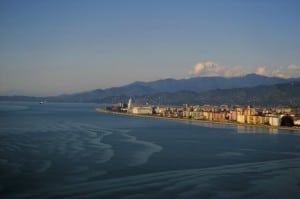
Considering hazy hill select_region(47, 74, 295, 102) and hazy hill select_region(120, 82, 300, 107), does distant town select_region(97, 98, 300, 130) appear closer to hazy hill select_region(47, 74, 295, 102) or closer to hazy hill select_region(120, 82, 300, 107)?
hazy hill select_region(120, 82, 300, 107)

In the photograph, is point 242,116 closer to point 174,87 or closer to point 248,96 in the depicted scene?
point 248,96

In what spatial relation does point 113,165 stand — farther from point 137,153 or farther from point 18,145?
point 18,145

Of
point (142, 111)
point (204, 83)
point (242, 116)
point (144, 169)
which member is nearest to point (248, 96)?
point (142, 111)

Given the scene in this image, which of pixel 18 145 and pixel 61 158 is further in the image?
pixel 18 145

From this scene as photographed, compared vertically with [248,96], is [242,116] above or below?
below

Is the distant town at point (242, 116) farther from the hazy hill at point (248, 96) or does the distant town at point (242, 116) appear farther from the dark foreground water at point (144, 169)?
the hazy hill at point (248, 96)

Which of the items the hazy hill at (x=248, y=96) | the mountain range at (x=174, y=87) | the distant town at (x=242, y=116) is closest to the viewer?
the distant town at (x=242, y=116)

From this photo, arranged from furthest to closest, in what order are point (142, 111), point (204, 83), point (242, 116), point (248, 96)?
point (204, 83)
point (248, 96)
point (142, 111)
point (242, 116)

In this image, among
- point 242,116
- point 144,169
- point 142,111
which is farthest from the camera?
point 142,111

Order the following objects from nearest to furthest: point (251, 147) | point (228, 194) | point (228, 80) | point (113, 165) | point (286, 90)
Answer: point (228, 194), point (113, 165), point (251, 147), point (286, 90), point (228, 80)

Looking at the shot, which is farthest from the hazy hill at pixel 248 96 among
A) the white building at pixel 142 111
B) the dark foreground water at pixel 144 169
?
the dark foreground water at pixel 144 169

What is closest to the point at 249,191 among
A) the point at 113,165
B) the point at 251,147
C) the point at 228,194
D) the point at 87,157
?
the point at 228,194
